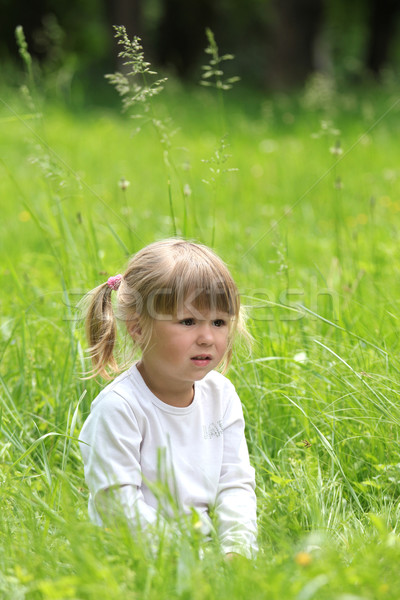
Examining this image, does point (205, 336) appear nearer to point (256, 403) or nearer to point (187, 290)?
point (187, 290)

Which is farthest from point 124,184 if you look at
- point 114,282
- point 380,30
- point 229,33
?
point 229,33

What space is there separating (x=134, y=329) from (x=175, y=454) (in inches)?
13.5

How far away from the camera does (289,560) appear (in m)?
1.49

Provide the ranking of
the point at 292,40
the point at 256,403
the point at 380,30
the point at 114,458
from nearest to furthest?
the point at 114,458 < the point at 256,403 < the point at 292,40 < the point at 380,30

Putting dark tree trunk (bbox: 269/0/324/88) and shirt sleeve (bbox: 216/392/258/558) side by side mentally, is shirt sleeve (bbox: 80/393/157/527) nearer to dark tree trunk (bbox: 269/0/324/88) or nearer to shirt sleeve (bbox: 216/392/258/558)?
shirt sleeve (bbox: 216/392/258/558)

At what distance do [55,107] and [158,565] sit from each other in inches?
326

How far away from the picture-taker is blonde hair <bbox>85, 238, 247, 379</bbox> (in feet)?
5.93

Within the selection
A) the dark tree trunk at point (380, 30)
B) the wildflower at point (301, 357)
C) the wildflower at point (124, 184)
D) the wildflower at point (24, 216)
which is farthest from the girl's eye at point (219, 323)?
the dark tree trunk at point (380, 30)

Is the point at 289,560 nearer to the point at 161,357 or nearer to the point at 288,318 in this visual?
the point at 161,357

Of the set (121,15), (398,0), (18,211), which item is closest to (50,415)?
(18,211)

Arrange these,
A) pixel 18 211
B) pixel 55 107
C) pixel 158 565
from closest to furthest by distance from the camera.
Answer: pixel 158 565
pixel 18 211
pixel 55 107

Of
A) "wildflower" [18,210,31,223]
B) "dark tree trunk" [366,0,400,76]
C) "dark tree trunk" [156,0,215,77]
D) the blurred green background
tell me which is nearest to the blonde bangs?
"wildflower" [18,210,31,223]

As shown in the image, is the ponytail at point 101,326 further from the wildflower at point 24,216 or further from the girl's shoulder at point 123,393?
the wildflower at point 24,216

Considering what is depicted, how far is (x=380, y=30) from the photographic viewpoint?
17.4 m
